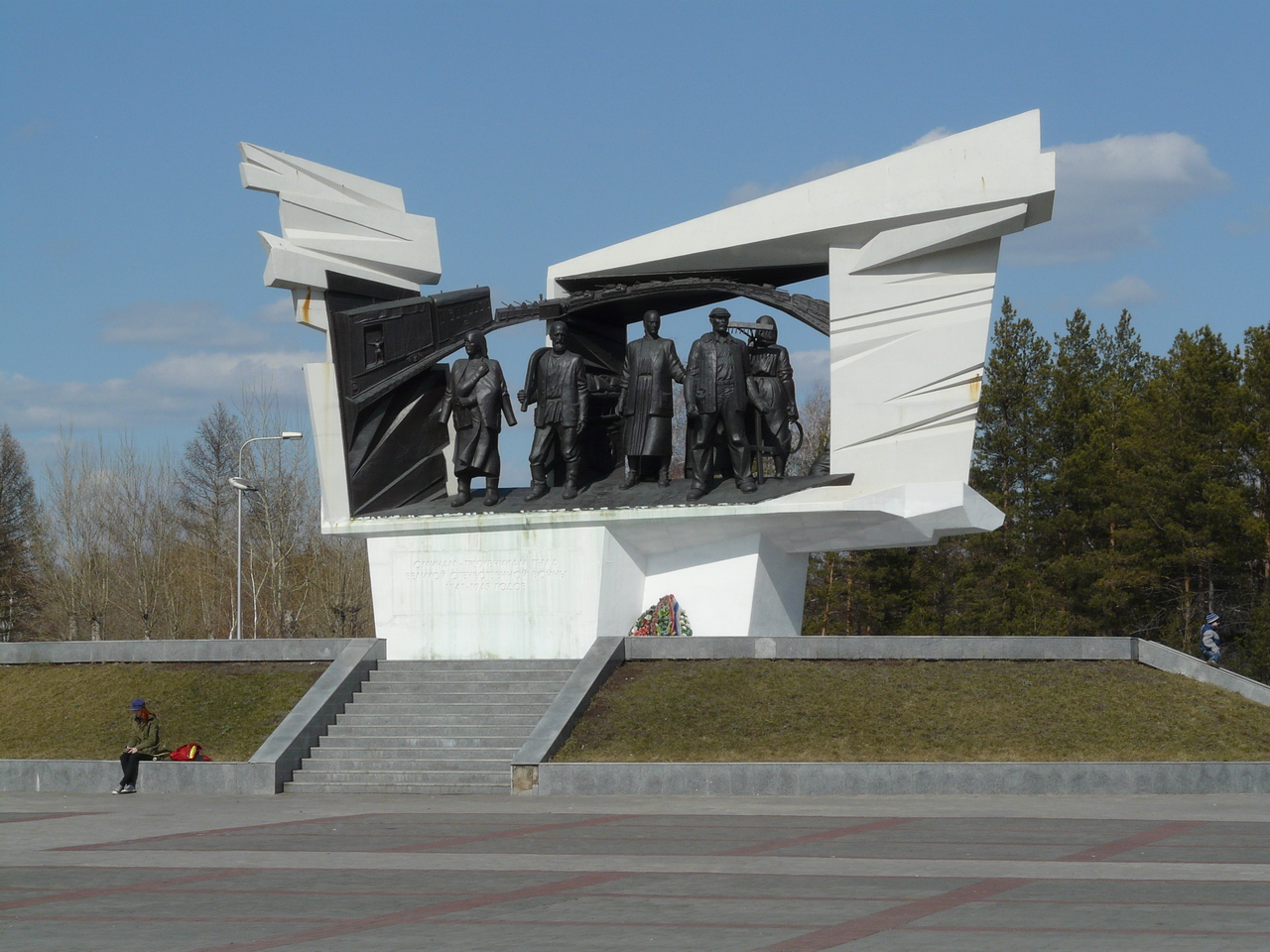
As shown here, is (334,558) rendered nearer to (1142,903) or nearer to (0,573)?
(0,573)

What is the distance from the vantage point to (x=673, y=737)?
1639cm

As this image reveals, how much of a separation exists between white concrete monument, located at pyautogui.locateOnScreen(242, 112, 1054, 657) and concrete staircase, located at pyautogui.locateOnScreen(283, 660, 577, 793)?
112cm

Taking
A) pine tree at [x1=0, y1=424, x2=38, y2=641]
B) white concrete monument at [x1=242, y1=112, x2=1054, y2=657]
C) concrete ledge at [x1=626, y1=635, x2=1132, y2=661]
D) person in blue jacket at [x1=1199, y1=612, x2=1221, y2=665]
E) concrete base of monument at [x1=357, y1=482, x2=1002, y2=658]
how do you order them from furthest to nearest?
1. pine tree at [x1=0, y1=424, x2=38, y2=641]
2. concrete base of monument at [x1=357, y1=482, x2=1002, y2=658]
3. person in blue jacket at [x1=1199, y1=612, x2=1221, y2=665]
4. white concrete monument at [x1=242, y1=112, x2=1054, y2=657]
5. concrete ledge at [x1=626, y1=635, x2=1132, y2=661]

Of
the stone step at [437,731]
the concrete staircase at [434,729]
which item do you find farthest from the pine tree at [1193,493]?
the stone step at [437,731]

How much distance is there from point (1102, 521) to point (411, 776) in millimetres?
25051

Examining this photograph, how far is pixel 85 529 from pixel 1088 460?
28531 mm

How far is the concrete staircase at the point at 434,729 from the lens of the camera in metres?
16.5

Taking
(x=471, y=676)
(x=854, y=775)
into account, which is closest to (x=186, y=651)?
(x=471, y=676)

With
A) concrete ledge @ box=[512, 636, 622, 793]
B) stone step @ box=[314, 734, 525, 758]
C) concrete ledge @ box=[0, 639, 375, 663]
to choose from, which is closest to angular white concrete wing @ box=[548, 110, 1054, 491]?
concrete ledge @ box=[512, 636, 622, 793]

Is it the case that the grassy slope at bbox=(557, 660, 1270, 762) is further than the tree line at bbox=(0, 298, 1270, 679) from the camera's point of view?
No

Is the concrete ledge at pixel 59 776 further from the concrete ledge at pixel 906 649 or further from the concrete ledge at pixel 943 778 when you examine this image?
the concrete ledge at pixel 906 649

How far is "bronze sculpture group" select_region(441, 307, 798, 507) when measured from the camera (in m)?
20.2

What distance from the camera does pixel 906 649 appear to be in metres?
18.2

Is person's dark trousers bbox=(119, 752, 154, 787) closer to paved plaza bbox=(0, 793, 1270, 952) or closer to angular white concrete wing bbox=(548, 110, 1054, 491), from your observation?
paved plaza bbox=(0, 793, 1270, 952)
